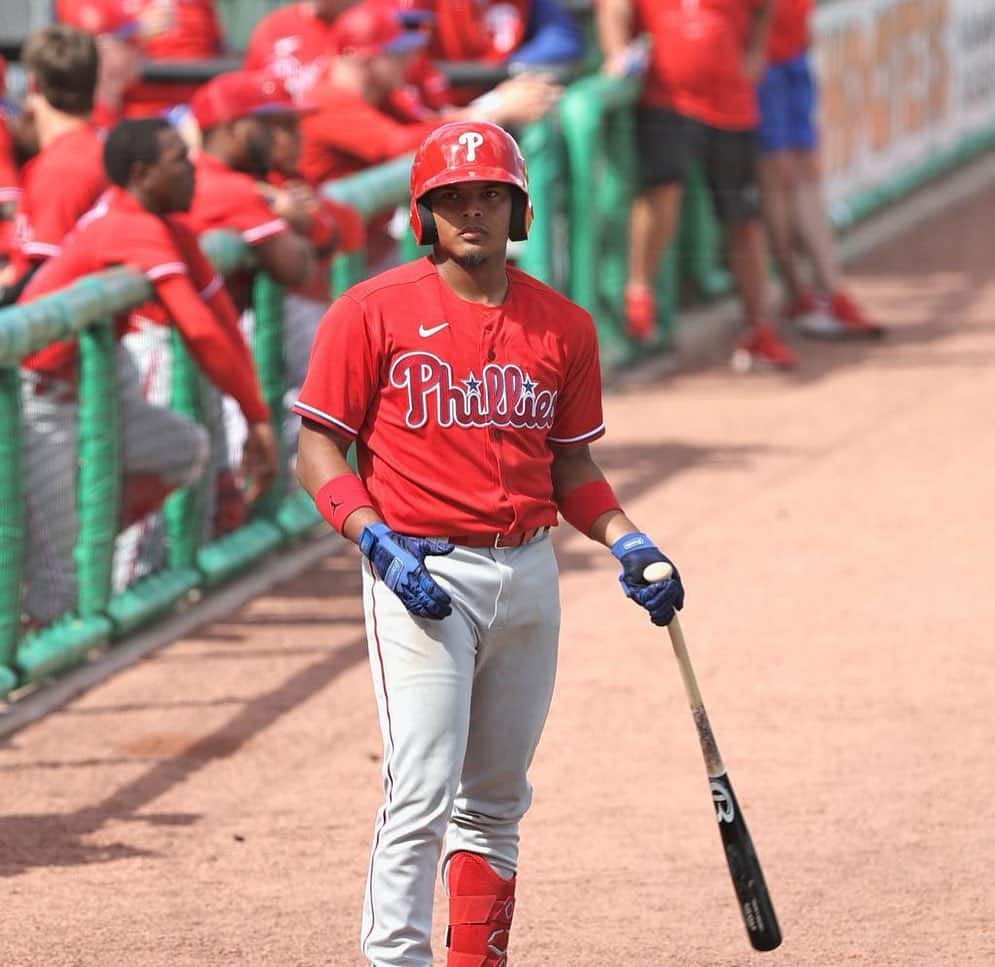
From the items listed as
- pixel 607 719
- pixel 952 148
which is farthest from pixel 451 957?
pixel 952 148

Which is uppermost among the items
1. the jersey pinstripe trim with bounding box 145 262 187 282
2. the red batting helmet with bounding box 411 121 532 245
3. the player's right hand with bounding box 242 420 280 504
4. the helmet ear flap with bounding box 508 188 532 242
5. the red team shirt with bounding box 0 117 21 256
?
the red batting helmet with bounding box 411 121 532 245

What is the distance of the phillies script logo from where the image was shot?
413cm

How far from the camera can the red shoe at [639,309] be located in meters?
10.9

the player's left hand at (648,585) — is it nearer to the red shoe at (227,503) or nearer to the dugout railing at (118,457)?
the dugout railing at (118,457)

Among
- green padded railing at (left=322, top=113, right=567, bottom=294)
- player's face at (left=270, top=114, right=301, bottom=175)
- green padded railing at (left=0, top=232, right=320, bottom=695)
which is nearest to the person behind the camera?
green padded railing at (left=0, top=232, right=320, bottom=695)

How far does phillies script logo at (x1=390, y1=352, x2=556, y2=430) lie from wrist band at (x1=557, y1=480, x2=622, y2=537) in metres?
0.33

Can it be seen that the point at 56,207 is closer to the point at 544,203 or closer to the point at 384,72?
the point at 384,72

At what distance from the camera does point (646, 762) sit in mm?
6129

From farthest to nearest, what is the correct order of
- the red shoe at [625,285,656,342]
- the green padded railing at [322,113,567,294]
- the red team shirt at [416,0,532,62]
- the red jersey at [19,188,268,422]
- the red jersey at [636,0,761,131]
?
the red team shirt at [416,0,532,62] < the red shoe at [625,285,656,342] < the red jersey at [636,0,761,131] < the green padded railing at [322,113,567,294] < the red jersey at [19,188,268,422]

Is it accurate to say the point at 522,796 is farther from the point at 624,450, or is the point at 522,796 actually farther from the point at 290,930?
the point at 624,450

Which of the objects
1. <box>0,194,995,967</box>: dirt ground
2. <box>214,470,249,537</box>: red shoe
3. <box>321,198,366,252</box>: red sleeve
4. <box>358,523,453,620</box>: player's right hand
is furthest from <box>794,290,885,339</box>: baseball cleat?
<box>358,523,453,620</box>: player's right hand

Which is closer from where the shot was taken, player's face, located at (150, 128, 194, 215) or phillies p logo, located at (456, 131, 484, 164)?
phillies p logo, located at (456, 131, 484, 164)

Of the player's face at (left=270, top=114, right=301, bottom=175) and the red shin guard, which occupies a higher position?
the player's face at (left=270, top=114, right=301, bottom=175)

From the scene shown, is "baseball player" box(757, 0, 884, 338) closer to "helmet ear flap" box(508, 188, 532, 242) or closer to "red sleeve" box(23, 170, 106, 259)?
"red sleeve" box(23, 170, 106, 259)
